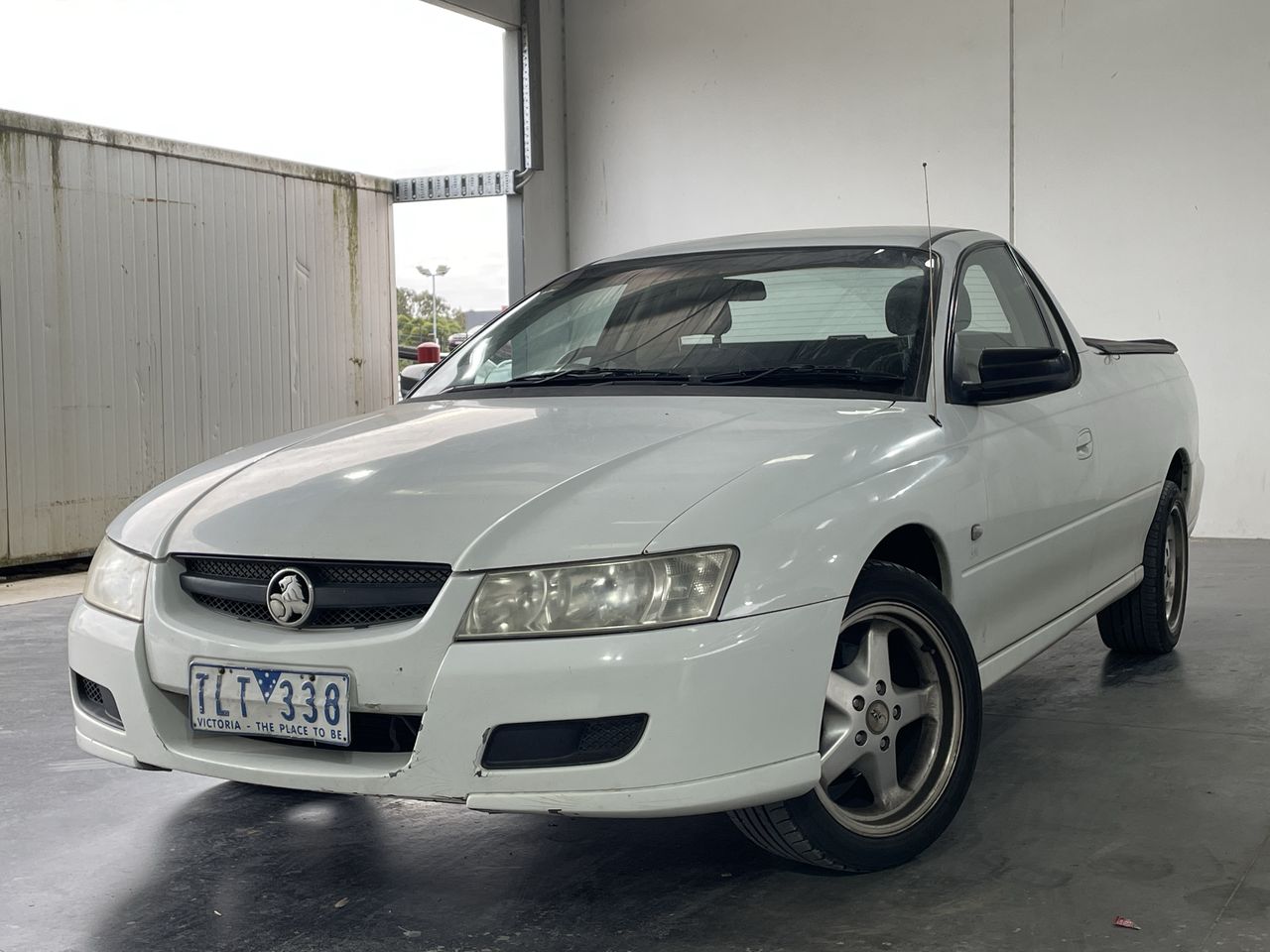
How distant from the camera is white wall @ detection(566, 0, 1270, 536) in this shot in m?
8.11

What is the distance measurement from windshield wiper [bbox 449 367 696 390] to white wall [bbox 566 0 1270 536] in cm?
596

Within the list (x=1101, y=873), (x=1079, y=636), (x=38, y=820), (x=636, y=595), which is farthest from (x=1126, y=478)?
(x=38, y=820)

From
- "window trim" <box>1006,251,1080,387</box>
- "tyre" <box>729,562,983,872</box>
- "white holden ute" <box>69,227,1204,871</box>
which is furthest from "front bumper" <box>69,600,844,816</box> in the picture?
"window trim" <box>1006,251,1080,387</box>

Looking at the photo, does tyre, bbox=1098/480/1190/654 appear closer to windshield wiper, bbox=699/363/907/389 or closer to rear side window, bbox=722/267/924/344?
rear side window, bbox=722/267/924/344

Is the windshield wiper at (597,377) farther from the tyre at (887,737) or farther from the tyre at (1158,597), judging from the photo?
the tyre at (1158,597)

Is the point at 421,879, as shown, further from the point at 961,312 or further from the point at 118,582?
the point at 961,312

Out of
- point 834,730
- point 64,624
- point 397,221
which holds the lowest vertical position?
point 64,624

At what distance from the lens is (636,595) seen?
2.23 metres

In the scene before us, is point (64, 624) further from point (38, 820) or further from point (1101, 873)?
point (1101, 873)

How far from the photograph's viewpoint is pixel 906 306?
10.6 ft

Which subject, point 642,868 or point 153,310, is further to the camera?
point 153,310

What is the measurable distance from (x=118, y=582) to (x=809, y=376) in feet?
4.99

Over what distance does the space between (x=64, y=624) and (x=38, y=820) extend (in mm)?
2825

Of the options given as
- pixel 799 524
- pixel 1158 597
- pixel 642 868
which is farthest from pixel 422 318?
pixel 799 524
